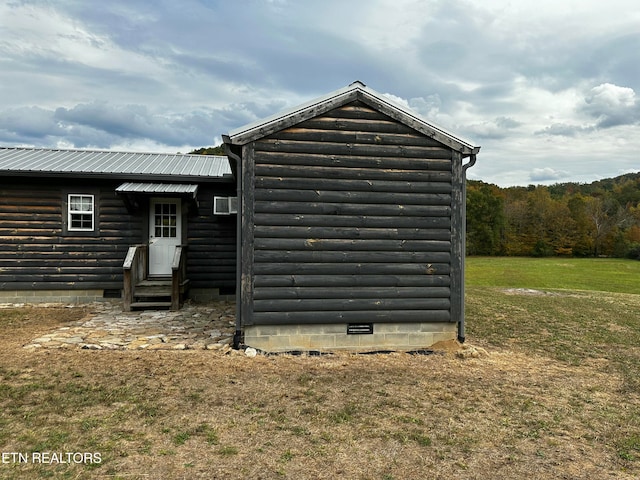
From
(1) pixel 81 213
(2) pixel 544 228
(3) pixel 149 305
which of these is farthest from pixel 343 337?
(2) pixel 544 228

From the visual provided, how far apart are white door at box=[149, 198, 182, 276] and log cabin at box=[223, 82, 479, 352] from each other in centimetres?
499

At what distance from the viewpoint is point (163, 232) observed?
1084cm

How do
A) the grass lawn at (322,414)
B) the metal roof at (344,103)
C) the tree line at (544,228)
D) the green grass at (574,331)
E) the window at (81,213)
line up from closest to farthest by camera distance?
the grass lawn at (322,414) → the green grass at (574,331) → the metal roof at (344,103) → the window at (81,213) → the tree line at (544,228)

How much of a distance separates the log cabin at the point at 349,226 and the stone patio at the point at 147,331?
3.74 feet

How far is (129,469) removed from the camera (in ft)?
10.3

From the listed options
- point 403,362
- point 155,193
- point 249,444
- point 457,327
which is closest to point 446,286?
point 457,327

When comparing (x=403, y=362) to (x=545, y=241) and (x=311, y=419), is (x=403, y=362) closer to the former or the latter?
(x=311, y=419)

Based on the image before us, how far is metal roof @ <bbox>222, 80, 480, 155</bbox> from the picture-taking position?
6.35 meters

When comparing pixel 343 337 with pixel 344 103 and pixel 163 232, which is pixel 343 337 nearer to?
pixel 344 103

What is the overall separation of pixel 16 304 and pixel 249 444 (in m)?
9.71

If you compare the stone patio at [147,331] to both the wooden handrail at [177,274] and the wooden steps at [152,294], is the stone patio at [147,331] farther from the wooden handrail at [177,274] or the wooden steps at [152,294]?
the wooden handrail at [177,274]

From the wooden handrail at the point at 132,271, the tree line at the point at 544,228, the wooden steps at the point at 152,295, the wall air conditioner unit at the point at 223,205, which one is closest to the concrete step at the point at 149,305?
the wooden steps at the point at 152,295

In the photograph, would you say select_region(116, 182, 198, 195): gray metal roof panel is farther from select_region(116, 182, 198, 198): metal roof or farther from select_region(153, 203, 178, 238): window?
select_region(153, 203, 178, 238): window

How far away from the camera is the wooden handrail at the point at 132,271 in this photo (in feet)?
30.1
